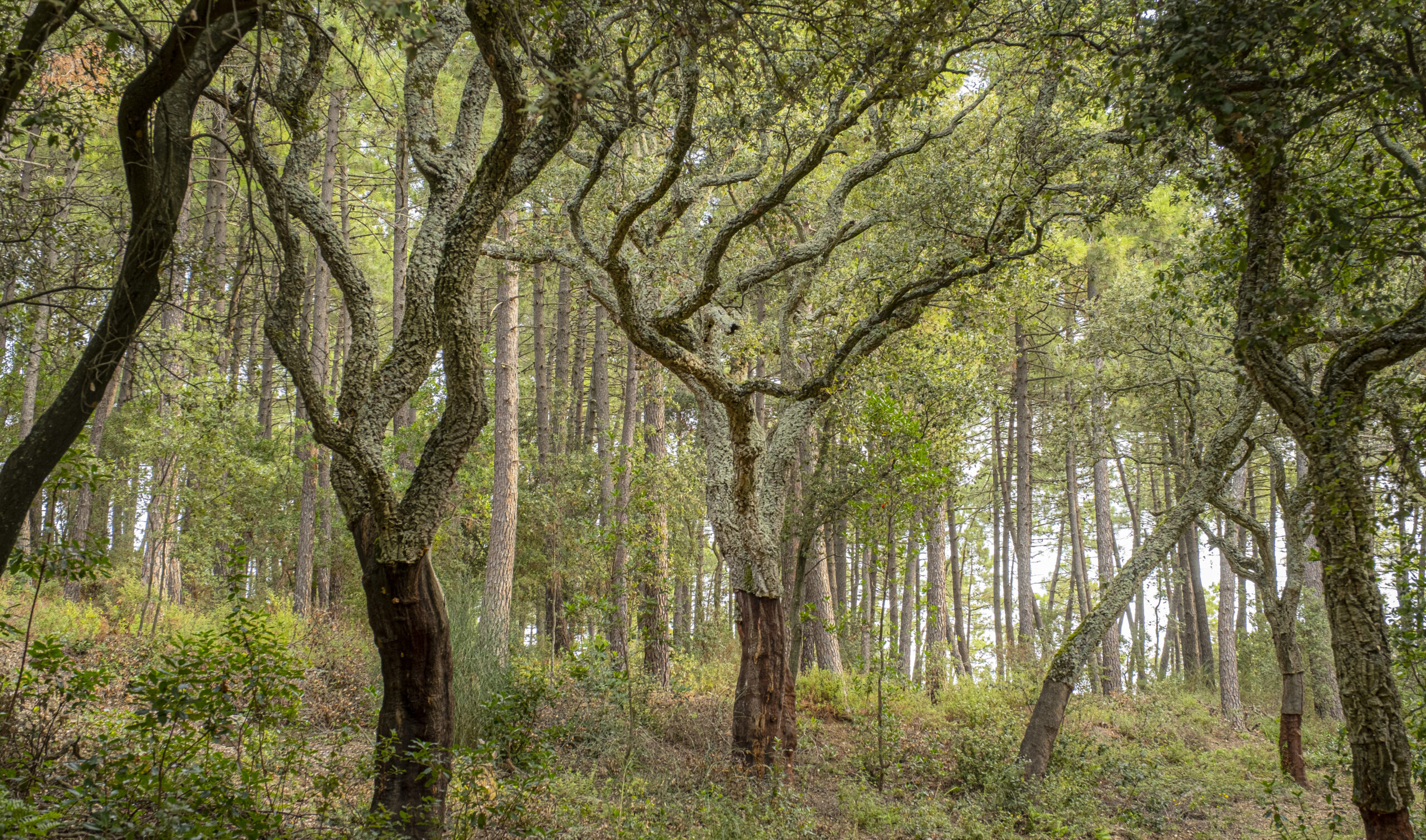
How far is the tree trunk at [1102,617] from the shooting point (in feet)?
27.5

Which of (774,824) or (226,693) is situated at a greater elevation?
(226,693)

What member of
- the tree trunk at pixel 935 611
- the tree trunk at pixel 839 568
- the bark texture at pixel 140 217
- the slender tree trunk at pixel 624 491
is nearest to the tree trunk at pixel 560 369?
the slender tree trunk at pixel 624 491

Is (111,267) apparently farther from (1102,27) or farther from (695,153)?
(1102,27)

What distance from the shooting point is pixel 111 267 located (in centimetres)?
543

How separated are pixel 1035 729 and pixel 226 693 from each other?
7921 millimetres

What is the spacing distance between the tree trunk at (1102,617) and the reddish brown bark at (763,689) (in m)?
2.78

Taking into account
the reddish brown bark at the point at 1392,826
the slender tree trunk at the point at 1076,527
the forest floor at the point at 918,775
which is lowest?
the forest floor at the point at 918,775

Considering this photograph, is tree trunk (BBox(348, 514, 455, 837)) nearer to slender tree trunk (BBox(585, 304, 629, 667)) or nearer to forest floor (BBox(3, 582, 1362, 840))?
forest floor (BBox(3, 582, 1362, 840))

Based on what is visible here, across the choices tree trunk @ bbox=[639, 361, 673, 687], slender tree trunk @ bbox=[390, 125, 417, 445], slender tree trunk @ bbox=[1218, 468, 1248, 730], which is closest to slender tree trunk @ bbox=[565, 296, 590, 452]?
tree trunk @ bbox=[639, 361, 673, 687]

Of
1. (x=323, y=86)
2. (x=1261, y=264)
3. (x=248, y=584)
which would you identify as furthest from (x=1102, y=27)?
(x=248, y=584)

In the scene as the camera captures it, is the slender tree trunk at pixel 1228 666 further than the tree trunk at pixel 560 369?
No

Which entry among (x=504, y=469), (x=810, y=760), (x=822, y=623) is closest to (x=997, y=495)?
(x=822, y=623)

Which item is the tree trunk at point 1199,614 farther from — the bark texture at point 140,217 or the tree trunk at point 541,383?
the bark texture at point 140,217

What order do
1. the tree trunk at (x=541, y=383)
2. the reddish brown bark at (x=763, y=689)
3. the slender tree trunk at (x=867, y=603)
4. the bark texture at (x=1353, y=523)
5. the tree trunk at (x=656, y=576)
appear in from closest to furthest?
the bark texture at (x=1353, y=523) < the reddish brown bark at (x=763, y=689) < the tree trunk at (x=656, y=576) < the tree trunk at (x=541, y=383) < the slender tree trunk at (x=867, y=603)
